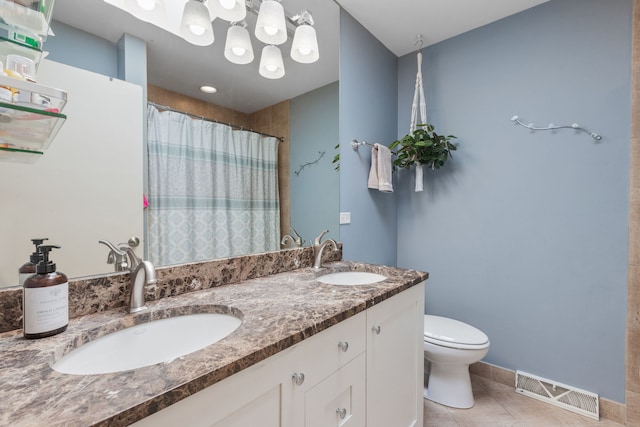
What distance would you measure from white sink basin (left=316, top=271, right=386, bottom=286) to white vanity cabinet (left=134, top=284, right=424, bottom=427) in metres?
0.22

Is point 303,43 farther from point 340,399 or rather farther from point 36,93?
point 340,399

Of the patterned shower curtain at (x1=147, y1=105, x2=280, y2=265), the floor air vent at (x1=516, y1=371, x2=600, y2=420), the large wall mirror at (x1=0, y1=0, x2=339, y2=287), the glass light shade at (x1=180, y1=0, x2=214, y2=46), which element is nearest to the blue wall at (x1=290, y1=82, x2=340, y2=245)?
the patterned shower curtain at (x1=147, y1=105, x2=280, y2=265)

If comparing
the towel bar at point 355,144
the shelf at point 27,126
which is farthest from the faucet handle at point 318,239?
the shelf at point 27,126

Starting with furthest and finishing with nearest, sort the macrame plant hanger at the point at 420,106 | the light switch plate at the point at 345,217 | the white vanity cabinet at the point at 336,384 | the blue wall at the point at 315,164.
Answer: the macrame plant hanger at the point at 420,106, the light switch plate at the point at 345,217, the blue wall at the point at 315,164, the white vanity cabinet at the point at 336,384

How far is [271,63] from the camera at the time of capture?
145cm

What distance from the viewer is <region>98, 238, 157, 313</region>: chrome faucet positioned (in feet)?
2.79

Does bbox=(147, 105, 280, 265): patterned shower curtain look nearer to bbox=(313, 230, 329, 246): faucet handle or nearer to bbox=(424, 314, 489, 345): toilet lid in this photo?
bbox=(313, 230, 329, 246): faucet handle

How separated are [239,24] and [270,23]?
144 millimetres

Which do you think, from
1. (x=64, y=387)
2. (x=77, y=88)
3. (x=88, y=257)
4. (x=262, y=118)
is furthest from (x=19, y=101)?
(x=262, y=118)

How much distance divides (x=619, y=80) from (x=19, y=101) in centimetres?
249

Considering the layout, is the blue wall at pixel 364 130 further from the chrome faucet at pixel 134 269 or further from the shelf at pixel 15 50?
the shelf at pixel 15 50

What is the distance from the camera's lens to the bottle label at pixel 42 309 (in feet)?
2.16

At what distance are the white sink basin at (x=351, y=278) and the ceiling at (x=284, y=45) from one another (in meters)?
0.92

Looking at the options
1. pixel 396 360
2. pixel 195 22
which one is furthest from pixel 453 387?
pixel 195 22
